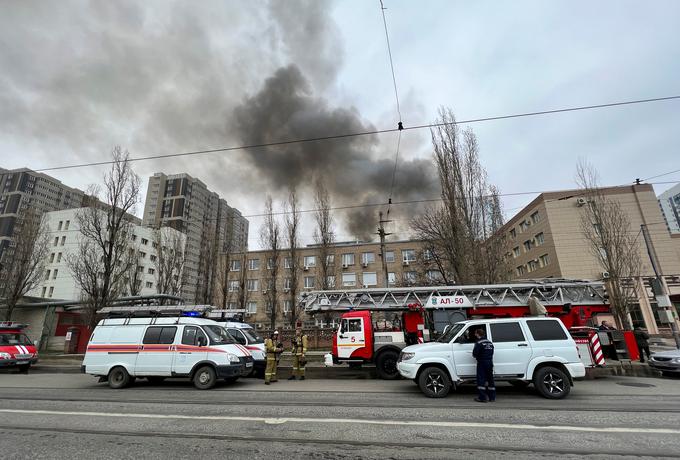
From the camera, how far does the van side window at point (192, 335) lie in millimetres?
10648

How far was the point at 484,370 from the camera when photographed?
25.6 ft

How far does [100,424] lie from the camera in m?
6.23

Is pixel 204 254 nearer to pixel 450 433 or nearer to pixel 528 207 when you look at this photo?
pixel 450 433

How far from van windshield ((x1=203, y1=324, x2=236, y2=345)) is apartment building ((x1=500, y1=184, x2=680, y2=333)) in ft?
98.7

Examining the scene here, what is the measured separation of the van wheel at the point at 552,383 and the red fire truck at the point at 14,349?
22080mm

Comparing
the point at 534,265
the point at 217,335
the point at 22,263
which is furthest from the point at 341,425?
the point at 534,265

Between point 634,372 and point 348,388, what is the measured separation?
11.9 metres

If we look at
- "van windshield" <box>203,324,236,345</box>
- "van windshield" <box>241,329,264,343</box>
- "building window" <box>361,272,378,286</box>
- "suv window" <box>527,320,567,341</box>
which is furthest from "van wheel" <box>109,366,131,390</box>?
"building window" <box>361,272,378,286</box>

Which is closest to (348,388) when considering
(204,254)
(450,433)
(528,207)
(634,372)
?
(450,433)

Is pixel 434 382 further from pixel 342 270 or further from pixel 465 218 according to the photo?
pixel 342 270

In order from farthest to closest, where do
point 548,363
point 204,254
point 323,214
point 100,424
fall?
point 204,254 → point 323,214 → point 548,363 → point 100,424

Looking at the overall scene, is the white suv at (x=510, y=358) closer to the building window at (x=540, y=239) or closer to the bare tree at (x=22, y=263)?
the bare tree at (x=22, y=263)

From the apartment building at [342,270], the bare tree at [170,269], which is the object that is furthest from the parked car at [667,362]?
the bare tree at [170,269]

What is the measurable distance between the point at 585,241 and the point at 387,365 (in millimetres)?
35692
